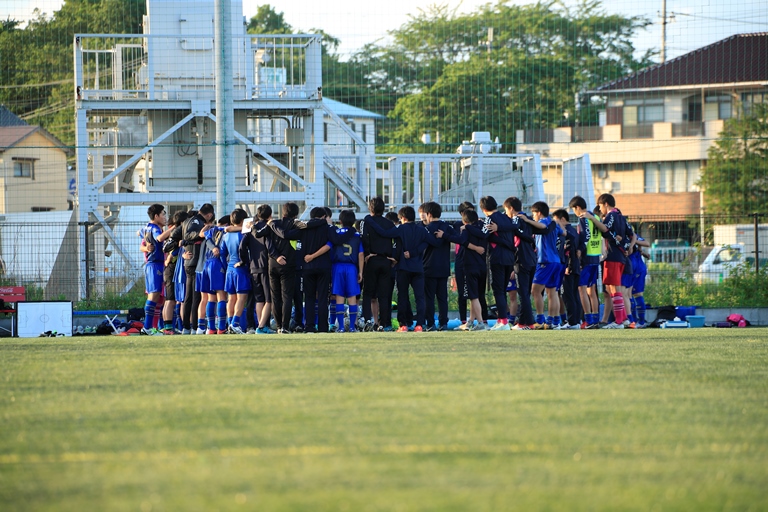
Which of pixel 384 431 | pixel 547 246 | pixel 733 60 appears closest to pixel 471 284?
pixel 547 246

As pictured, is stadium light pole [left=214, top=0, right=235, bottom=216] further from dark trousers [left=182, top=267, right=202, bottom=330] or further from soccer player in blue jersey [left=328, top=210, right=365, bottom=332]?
soccer player in blue jersey [left=328, top=210, right=365, bottom=332]

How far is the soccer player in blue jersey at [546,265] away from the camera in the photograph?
43.3 ft

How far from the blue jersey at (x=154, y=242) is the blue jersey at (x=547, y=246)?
5131mm

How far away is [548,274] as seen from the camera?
13273mm

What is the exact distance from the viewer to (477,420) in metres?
5.22

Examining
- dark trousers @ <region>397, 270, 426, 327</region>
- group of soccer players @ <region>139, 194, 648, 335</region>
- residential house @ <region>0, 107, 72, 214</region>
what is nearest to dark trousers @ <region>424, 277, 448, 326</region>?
group of soccer players @ <region>139, 194, 648, 335</region>

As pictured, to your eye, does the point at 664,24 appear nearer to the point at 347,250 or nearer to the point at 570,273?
the point at 570,273

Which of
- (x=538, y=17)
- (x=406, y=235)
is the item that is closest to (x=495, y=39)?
(x=538, y=17)

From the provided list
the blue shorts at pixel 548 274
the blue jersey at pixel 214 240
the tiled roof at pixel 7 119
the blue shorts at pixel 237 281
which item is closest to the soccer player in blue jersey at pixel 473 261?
the blue shorts at pixel 548 274

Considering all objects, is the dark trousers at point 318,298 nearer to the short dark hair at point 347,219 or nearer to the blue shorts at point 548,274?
the short dark hair at point 347,219

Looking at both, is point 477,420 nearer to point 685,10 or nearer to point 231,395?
point 231,395

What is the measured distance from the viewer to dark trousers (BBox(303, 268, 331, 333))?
506 inches

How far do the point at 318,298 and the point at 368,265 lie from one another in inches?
32.9

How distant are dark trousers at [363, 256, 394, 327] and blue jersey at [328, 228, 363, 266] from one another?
0.29 meters
